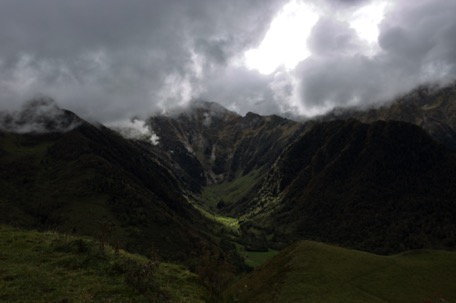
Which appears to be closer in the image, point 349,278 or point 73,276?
point 73,276

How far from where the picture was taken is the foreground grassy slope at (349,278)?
85.8m

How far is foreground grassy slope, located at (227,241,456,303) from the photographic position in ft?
281

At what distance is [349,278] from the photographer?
9431 cm

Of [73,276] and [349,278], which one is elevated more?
[73,276]

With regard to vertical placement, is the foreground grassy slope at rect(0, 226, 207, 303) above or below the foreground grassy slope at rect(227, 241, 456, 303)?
above

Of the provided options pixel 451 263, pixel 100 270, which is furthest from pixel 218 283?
pixel 451 263

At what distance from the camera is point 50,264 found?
43781 millimetres

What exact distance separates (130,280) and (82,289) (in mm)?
5449

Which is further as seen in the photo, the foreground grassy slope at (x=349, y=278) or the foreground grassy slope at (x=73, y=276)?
the foreground grassy slope at (x=349, y=278)

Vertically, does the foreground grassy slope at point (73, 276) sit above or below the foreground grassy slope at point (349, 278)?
above

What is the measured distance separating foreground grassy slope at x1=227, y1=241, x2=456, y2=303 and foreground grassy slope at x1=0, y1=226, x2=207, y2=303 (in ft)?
120

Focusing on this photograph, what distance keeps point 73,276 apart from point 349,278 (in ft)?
244

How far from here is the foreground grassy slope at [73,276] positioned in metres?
35.8

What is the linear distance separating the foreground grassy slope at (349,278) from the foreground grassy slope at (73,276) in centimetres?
3670
